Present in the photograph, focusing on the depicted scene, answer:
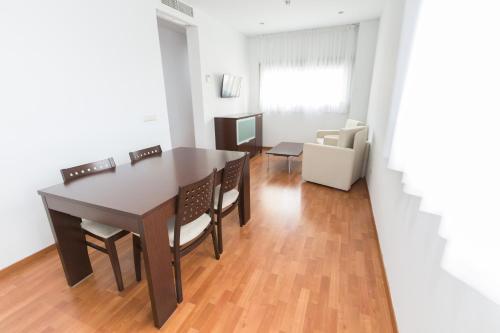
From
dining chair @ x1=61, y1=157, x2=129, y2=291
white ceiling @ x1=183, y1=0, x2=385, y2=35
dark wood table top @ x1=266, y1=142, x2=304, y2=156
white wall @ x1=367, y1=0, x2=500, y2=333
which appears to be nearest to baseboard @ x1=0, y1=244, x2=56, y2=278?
dining chair @ x1=61, y1=157, x2=129, y2=291

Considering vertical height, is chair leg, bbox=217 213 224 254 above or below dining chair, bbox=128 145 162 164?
below

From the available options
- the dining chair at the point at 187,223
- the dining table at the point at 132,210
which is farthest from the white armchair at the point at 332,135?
the dining chair at the point at 187,223

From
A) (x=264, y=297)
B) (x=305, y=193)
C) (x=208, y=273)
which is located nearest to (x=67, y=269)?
(x=208, y=273)

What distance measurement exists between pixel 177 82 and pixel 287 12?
2.50 metres

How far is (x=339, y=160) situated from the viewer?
10.4 feet

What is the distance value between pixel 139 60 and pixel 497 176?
3212mm

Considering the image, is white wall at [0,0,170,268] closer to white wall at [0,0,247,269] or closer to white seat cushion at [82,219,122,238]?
white wall at [0,0,247,269]

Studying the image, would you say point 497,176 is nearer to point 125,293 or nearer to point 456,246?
point 456,246

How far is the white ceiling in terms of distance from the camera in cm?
345

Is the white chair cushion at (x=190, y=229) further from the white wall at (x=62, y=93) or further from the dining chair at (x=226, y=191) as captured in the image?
the white wall at (x=62, y=93)

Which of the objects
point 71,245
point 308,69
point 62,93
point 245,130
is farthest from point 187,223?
point 308,69

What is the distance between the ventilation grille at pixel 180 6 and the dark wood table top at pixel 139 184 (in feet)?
7.54

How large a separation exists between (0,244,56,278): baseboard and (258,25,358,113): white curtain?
4853mm

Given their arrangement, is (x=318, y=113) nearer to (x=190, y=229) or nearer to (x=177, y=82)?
(x=177, y=82)
